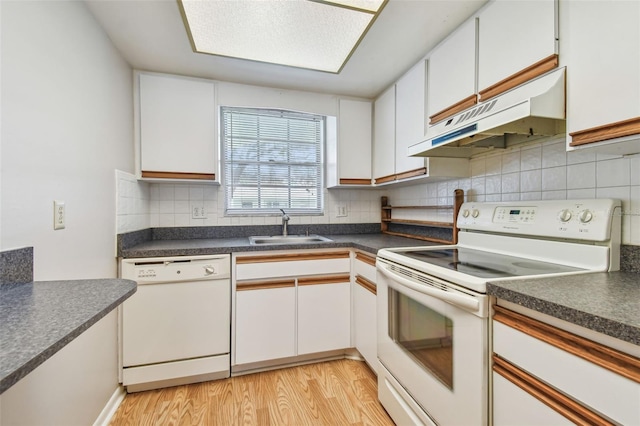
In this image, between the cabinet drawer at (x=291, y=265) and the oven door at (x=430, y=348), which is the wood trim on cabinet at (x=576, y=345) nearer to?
the oven door at (x=430, y=348)

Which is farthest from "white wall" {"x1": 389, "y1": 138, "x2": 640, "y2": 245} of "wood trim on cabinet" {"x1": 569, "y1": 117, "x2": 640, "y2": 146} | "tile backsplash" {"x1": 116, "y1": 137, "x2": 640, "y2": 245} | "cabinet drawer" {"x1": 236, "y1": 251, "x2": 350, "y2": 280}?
"cabinet drawer" {"x1": 236, "y1": 251, "x2": 350, "y2": 280}

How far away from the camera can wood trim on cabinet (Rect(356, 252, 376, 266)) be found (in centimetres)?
180

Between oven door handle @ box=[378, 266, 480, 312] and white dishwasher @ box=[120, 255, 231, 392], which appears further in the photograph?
white dishwasher @ box=[120, 255, 231, 392]

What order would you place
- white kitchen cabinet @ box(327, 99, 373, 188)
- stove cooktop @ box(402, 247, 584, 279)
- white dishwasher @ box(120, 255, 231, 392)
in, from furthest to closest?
1. white kitchen cabinet @ box(327, 99, 373, 188)
2. white dishwasher @ box(120, 255, 231, 392)
3. stove cooktop @ box(402, 247, 584, 279)

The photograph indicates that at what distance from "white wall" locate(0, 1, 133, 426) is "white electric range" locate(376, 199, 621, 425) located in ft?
4.86

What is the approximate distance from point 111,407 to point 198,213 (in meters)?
1.35

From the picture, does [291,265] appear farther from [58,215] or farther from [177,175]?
[58,215]

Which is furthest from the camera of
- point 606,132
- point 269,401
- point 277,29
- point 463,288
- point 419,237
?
point 419,237

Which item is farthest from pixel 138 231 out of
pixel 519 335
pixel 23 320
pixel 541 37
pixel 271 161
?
pixel 541 37

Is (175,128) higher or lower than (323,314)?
higher

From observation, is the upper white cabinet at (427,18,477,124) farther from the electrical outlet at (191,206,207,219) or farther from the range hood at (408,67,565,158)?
the electrical outlet at (191,206,207,219)

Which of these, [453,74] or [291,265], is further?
[291,265]

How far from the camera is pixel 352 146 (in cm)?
247

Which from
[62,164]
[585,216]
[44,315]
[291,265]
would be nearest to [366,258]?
[291,265]
